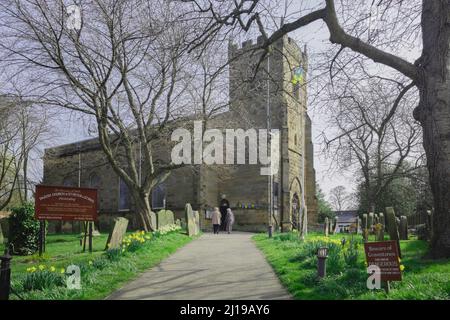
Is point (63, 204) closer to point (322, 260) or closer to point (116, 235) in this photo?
point (116, 235)

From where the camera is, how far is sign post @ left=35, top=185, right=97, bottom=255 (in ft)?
45.1

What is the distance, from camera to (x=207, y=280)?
8844 mm

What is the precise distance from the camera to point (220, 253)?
13.4 meters

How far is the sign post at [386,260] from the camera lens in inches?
267

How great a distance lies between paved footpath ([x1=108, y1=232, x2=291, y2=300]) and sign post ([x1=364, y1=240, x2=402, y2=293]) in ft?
4.68

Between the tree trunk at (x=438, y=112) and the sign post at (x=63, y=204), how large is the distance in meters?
9.89

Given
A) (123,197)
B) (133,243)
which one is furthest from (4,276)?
(123,197)

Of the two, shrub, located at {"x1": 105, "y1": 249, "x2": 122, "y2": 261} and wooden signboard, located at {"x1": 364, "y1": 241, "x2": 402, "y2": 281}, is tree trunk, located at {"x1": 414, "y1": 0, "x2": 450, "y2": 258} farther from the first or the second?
shrub, located at {"x1": 105, "y1": 249, "x2": 122, "y2": 261}

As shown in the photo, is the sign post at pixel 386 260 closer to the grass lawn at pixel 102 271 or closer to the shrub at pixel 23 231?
the grass lawn at pixel 102 271

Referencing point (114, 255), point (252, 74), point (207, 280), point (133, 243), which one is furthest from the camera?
point (252, 74)

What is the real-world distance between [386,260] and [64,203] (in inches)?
408

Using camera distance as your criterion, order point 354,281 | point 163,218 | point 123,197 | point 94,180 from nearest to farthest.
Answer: point 354,281 → point 163,218 → point 123,197 → point 94,180

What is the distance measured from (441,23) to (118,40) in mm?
11478

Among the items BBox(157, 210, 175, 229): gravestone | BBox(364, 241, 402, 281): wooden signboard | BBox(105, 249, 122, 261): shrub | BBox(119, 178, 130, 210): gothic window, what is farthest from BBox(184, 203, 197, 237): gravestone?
BBox(119, 178, 130, 210): gothic window
